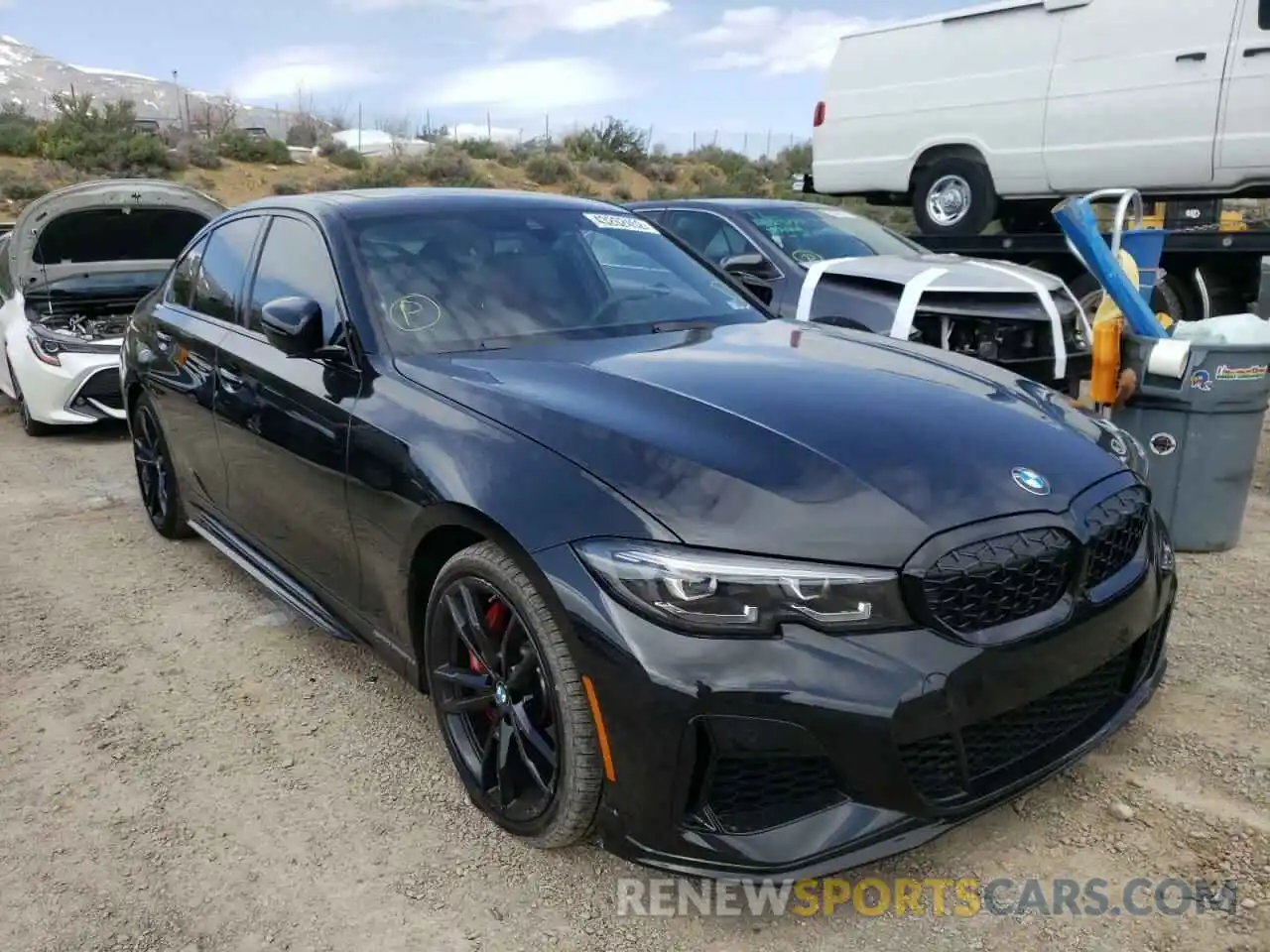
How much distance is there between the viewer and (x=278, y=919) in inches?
92.8

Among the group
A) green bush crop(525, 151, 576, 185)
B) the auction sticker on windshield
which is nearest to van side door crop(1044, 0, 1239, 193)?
the auction sticker on windshield

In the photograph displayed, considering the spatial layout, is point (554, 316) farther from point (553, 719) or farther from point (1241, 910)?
point (1241, 910)

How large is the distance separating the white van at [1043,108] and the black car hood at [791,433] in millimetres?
5836

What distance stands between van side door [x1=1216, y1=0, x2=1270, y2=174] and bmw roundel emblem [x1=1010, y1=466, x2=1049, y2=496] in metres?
6.57

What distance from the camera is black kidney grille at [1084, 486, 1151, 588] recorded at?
93.1 inches

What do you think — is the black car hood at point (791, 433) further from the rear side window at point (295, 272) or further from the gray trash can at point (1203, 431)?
the gray trash can at point (1203, 431)

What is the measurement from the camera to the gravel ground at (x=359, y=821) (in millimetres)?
2281

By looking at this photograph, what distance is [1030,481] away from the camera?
92.0 inches

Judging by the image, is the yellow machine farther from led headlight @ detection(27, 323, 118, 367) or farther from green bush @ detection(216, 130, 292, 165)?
green bush @ detection(216, 130, 292, 165)

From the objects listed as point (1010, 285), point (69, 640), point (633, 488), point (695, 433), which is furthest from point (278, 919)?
point (1010, 285)

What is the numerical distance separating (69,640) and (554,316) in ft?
7.59

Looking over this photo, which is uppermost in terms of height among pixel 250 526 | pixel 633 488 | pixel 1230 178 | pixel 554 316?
pixel 1230 178

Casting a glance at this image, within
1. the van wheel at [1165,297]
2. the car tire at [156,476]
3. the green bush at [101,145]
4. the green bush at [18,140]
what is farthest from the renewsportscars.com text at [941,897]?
the green bush at [18,140]

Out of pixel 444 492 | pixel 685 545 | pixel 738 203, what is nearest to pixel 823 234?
pixel 738 203
